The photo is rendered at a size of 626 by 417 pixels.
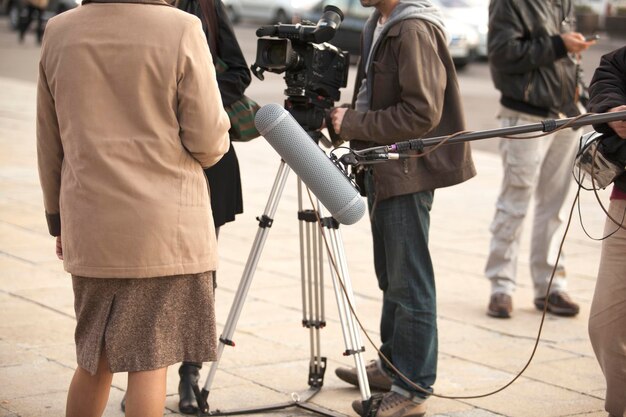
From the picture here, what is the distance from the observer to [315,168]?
3.81 metres

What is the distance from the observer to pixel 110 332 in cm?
376

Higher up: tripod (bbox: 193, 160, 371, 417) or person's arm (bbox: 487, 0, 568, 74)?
person's arm (bbox: 487, 0, 568, 74)

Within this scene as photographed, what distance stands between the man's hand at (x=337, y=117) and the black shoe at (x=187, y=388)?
124 centimetres

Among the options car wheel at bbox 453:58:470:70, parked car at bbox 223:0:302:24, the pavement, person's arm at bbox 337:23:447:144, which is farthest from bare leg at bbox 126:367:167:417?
parked car at bbox 223:0:302:24

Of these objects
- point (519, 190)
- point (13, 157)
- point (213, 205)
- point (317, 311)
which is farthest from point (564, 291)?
point (13, 157)

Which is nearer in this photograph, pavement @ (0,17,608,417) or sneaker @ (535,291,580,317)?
pavement @ (0,17,608,417)

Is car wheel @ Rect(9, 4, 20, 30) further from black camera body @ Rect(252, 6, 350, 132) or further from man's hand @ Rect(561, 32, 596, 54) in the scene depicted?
black camera body @ Rect(252, 6, 350, 132)

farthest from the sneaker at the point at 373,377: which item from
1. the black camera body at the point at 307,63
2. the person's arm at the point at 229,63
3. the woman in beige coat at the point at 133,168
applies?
the woman in beige coat at the point at 133,168

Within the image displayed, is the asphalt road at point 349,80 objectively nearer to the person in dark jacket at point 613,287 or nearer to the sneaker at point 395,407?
the sneaker at point 395,407

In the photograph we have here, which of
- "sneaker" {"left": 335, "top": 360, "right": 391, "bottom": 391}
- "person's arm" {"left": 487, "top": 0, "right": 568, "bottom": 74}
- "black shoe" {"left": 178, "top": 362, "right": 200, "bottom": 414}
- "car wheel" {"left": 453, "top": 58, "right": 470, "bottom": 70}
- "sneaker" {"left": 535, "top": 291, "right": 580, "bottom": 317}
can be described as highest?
A: "person's arm" {"left": 487, "top": 0, "right": 568, "bottom": 74}

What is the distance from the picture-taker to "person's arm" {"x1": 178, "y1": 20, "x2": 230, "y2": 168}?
3650mm

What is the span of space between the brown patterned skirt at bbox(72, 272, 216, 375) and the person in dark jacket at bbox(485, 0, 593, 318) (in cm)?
324

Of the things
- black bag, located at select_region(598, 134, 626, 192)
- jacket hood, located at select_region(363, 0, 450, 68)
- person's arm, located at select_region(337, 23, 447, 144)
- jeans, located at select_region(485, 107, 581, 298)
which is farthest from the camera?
jeans, located at select_region(485, 107, 581, 298)

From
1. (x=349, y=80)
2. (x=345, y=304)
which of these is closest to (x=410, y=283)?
(x=345, y=304)
